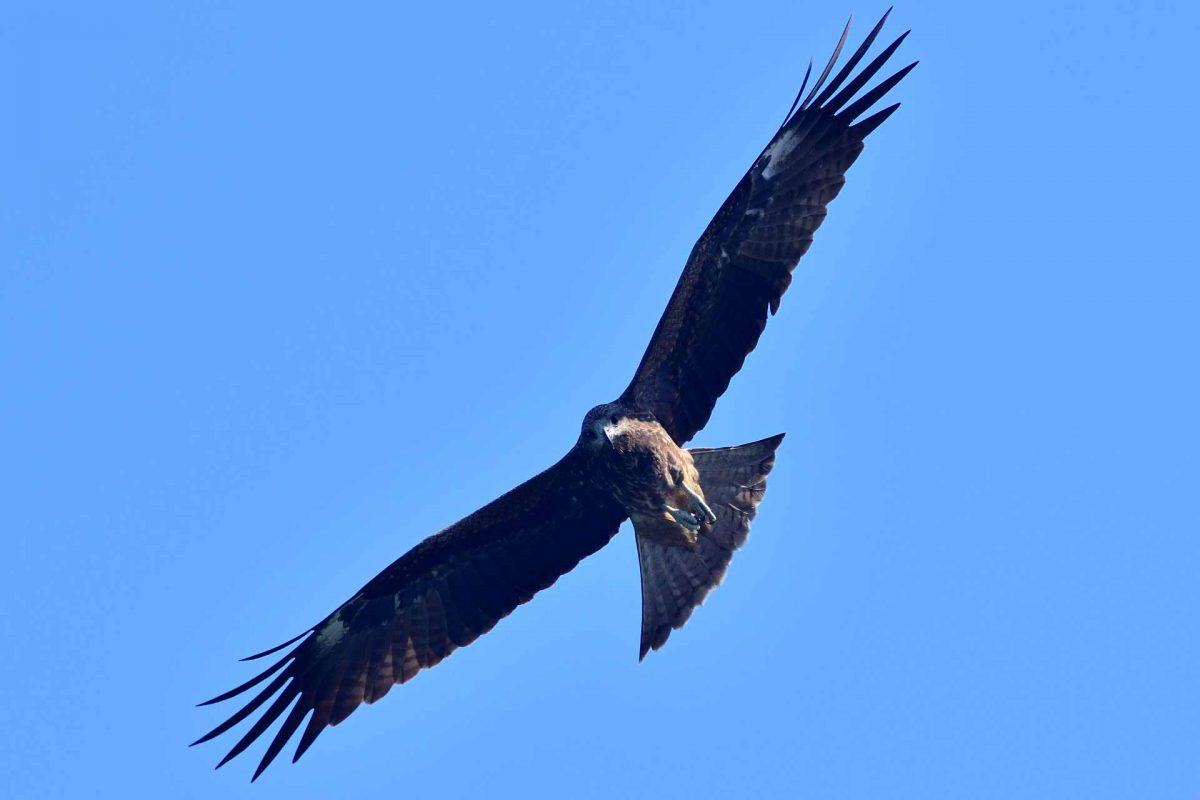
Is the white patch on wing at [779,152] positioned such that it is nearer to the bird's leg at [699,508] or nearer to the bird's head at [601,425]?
the bird's head at [601,425]

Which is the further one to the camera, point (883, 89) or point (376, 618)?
point (376, 618)

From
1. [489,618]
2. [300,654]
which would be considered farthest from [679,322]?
[300,654]

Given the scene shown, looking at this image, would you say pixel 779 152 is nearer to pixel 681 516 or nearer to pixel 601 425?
pixel 601 425

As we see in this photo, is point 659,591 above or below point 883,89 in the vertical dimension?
below

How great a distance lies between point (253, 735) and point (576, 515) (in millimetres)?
2719

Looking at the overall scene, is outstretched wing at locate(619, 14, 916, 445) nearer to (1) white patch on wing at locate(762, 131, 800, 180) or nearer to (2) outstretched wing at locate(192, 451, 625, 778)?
(1) white patch on wing at locate(762, 131, 800, 180)

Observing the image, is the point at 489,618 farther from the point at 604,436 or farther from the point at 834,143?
the point at 834,143

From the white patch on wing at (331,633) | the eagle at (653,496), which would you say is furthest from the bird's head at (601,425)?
the white patch on wing at (331,633)

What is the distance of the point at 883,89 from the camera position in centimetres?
1345

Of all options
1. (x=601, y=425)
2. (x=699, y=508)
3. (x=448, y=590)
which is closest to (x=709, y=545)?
(x=699, y=508)

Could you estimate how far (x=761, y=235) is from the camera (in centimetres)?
1348

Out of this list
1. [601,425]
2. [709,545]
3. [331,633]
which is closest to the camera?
[601,425]

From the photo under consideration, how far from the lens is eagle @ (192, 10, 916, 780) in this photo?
1348 centimetres

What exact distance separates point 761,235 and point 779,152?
0.62 metres
